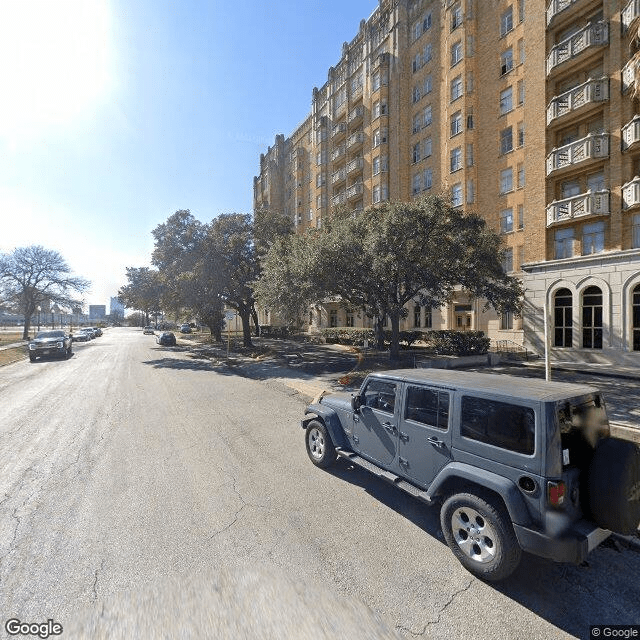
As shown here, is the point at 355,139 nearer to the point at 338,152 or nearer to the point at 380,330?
the point at 338,152

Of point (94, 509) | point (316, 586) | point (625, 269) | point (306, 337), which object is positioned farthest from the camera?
point (306, 337)

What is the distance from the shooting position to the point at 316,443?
5789mm

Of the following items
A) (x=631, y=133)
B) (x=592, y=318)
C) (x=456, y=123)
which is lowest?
(x=592, y=318)

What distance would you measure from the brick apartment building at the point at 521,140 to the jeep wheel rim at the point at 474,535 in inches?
211

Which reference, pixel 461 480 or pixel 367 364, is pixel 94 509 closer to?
pixel 461 480

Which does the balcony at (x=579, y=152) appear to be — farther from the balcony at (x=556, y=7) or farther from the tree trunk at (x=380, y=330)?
the tree trunk at (x=380, y=330)

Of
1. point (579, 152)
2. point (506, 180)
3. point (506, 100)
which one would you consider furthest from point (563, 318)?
point (506, 100)

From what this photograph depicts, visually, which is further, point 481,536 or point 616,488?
point 481,536

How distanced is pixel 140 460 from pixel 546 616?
19.4 ft

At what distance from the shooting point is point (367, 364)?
17.4 m

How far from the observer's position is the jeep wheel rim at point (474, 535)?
316cm

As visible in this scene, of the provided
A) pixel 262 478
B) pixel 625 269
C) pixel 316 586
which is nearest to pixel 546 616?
pixel 316 586

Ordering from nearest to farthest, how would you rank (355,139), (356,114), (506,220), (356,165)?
(506,220) → (356,114) → (356,165) → (355,139)
